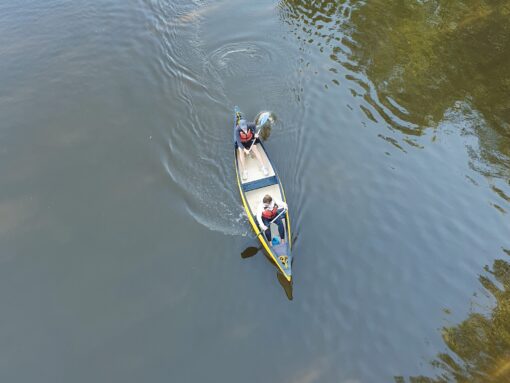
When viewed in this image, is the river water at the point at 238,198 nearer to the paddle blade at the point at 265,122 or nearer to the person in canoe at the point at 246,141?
the paddle blade at the point at 265,122

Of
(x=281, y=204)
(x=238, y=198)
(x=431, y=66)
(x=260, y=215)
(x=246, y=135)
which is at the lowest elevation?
(x=238, y=198)

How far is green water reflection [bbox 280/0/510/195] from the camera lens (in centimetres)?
1850

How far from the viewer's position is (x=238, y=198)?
51.6 ft

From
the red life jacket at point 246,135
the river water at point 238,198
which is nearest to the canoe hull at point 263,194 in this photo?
the red life jacket at point 246,135

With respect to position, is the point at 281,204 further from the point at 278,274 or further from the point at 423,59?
the point at 423,59

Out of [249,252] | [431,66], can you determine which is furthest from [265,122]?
[431,66]

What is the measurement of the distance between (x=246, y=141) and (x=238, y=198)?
96.7 inches

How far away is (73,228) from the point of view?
49.2ft

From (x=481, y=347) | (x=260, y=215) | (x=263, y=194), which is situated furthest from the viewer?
(x=263, y=194)

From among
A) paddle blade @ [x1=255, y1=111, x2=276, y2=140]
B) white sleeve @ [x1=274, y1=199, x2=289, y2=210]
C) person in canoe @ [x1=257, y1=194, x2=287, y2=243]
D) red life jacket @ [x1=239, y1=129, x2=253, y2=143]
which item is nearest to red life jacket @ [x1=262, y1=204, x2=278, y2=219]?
person in canoe @ [x1=257, y1=194, x2=287, y2=243]

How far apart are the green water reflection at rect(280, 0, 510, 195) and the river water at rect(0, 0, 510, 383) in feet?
0.41

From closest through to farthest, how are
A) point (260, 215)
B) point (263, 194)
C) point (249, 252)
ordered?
point (260, 215)
point (249, 252)
point (263, 194)

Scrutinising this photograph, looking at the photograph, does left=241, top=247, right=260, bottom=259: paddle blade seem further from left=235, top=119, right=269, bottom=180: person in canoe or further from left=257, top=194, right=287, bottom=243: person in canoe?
left=235, top=119, right=269, bottom=180: person in canoe

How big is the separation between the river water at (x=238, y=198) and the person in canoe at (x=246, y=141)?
3.36ft
